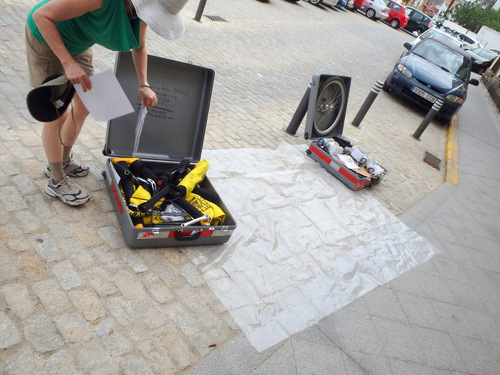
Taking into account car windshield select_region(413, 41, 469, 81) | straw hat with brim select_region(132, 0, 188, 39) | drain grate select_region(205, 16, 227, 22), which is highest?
car windshield select_region(413, 41, 469, 81)

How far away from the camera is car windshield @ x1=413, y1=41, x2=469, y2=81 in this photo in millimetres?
9906

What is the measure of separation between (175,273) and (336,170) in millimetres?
2873

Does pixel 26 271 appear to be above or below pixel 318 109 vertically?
below

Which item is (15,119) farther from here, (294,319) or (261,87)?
(261,87)

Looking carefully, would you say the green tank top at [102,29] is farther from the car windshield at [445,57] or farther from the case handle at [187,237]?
the car windshield at [445,57]

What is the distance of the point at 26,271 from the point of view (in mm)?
2266

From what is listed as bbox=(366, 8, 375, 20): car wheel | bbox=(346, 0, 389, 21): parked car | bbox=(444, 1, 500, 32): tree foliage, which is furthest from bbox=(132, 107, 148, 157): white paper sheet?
bbox=(444, 1, 500, 32): tree foliage

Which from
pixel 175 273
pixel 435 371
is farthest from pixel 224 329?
pixel 435 371

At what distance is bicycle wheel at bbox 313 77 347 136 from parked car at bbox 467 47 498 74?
2395cm

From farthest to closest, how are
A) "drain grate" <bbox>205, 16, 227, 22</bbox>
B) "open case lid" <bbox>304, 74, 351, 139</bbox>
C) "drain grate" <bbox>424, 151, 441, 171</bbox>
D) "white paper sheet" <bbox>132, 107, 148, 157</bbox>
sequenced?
"drain grate" <bbox>205, 16, 227, 22</bbox>
"drain grate" <bbox>424, 151, 441, 171</bbox>
"open case lid" <bbox>304, 74, 351, 139</bbox>
"white paper sheet" <bbox>132, 107, 148, 157</bbox>

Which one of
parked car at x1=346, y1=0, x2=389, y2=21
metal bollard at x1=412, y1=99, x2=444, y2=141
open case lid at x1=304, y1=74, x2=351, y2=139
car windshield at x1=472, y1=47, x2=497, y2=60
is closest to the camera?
open case lid at x1=304, y1=74, x2=351, y2=139

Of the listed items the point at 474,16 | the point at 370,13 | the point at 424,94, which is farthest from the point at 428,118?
the point at 474,16

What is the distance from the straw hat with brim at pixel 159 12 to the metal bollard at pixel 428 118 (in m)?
7.19

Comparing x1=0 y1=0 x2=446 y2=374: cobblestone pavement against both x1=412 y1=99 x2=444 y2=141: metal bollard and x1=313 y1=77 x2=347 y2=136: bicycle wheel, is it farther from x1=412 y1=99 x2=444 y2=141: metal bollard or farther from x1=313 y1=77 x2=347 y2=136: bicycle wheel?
x1=412 y1=99 x2=444 y2=141: metal bollard
